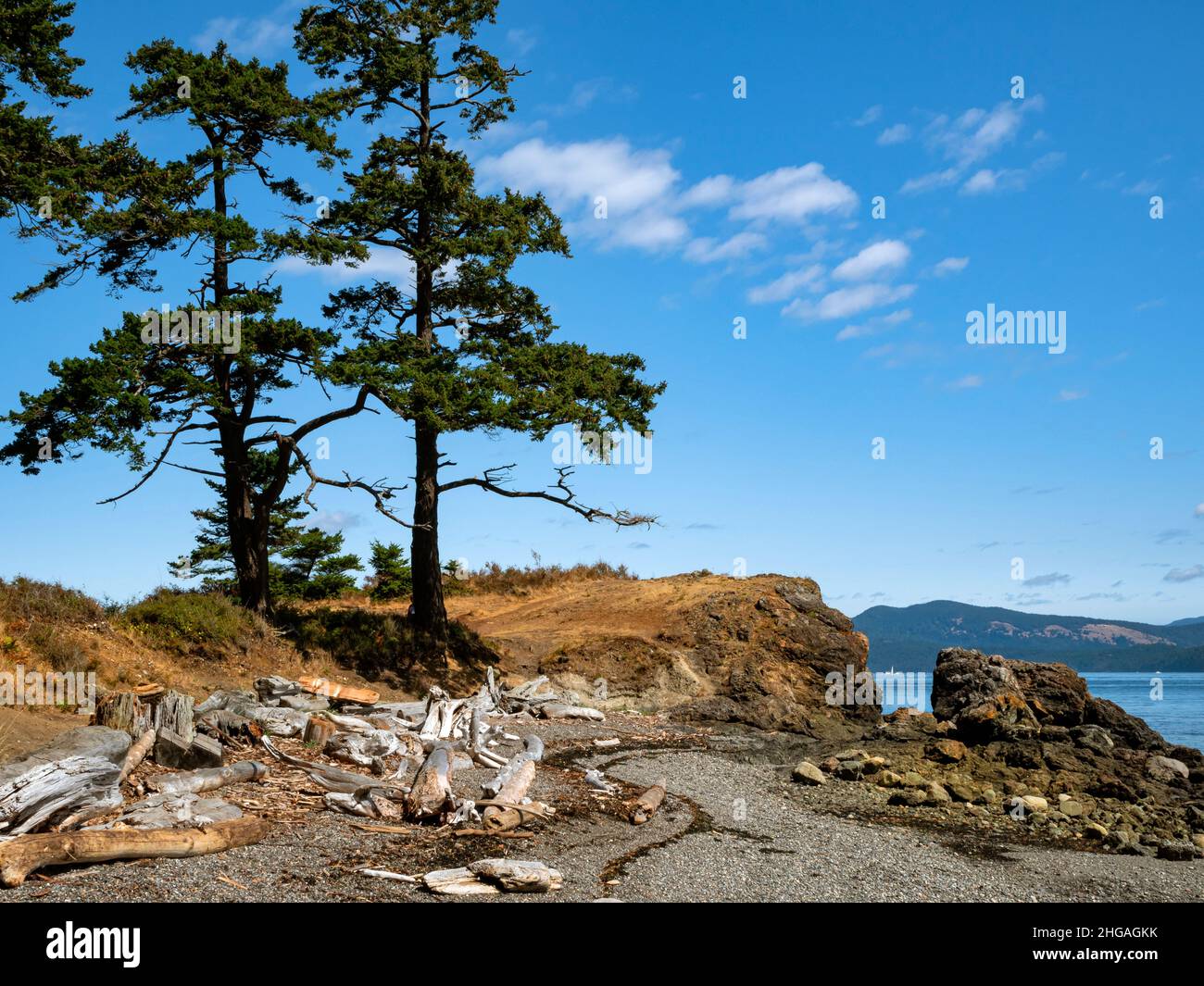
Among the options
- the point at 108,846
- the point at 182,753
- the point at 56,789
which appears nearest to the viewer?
the point at 108,846

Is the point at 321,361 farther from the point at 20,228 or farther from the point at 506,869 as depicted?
the point at 506,869

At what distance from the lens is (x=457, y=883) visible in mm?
8398

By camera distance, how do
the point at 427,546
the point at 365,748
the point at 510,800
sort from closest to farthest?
the point at 510,800 < the point at 365,748 < the point at 427,546

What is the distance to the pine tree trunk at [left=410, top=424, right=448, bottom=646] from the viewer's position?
25.0 metres

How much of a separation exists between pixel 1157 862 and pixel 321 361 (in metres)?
18.9

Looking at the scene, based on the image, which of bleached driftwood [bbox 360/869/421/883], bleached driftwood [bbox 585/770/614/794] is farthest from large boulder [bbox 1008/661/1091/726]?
bleached driftwood [bbox 360/869/421/883]

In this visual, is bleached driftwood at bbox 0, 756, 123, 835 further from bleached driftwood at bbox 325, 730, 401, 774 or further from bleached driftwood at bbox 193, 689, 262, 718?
bleached driftwood at bbox 193, 689, 262, 718

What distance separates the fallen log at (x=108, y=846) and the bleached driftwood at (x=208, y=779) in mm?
1738

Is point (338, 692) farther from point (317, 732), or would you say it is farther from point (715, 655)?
point (715, 655)

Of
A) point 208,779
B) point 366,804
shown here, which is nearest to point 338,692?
point 208,779

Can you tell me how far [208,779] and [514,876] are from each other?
4.50 m

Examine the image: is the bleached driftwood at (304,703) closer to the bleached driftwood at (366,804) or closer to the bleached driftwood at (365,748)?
the bleached driftwood at (365,748)

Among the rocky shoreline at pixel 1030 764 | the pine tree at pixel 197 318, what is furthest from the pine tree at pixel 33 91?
the rocky shoreline at pixel 1030 764

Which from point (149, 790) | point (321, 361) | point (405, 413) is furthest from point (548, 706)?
point (149, 790)
